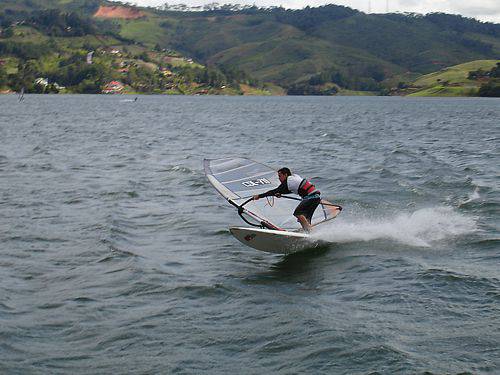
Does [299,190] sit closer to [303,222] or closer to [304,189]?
[304,189]

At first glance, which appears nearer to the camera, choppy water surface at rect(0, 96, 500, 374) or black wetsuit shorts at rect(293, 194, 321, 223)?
choppy water surface at rect(0, 96, 500, 374)

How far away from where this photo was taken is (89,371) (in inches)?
522

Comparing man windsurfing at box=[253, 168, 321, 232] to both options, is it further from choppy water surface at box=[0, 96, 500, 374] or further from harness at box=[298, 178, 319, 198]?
choppy water surface at box=[0, 96, 500, 374]

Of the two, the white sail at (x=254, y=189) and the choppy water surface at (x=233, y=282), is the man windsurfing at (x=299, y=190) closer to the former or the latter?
the white sail at (x=254, y=189)

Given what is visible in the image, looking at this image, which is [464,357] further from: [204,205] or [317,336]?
[204,205]

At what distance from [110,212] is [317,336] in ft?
50.7

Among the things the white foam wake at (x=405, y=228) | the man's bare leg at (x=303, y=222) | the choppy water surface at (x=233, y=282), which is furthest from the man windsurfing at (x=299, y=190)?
the choppy water surface at (x=233, y=282)

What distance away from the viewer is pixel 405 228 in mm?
25141

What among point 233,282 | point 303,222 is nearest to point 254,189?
point 303,222

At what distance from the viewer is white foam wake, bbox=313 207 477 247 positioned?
940 inches

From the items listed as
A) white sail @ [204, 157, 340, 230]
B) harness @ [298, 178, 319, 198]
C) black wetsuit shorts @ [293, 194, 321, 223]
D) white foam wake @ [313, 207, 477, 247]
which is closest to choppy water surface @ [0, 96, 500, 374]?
white foam wake @ [313, 207, 477, 247]

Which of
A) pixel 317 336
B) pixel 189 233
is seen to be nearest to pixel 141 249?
pixel 189 233

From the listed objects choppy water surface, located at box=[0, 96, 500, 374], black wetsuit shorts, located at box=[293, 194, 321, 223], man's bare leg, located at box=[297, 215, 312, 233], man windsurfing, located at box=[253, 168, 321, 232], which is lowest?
choppy water surface, located at box=[0, 96, 500, 374]

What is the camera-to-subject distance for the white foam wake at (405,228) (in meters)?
23.9
